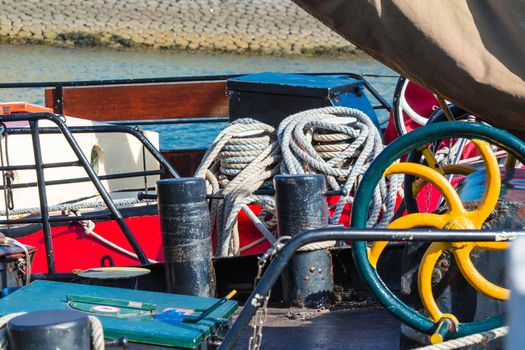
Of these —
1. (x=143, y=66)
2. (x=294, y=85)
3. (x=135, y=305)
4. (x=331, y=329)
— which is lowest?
(x=331, y=329)

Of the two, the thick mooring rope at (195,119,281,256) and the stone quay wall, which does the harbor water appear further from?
the thick mooring rope at (195,119,281,256)

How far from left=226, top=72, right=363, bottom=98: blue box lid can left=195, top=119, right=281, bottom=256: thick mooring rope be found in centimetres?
75

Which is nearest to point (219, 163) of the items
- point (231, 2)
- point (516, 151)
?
point (516, 151)

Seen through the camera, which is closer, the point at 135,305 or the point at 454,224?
the point at 454,224

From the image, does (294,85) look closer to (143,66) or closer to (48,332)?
(48,332)

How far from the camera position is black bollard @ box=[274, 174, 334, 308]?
189 inches

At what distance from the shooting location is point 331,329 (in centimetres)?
449

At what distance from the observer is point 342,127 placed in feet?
19.3

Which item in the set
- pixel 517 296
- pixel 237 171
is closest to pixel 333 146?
pixel 237 171

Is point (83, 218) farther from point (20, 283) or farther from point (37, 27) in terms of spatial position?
point (37, 27)

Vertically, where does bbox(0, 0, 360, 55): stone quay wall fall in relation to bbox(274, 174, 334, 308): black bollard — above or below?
above

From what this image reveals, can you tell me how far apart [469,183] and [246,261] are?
5.68 ft

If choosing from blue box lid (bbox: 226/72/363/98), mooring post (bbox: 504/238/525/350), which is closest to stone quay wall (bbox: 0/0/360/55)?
blue box lid (bbox: 226/72/363/98)

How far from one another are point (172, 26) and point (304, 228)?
126 ft
